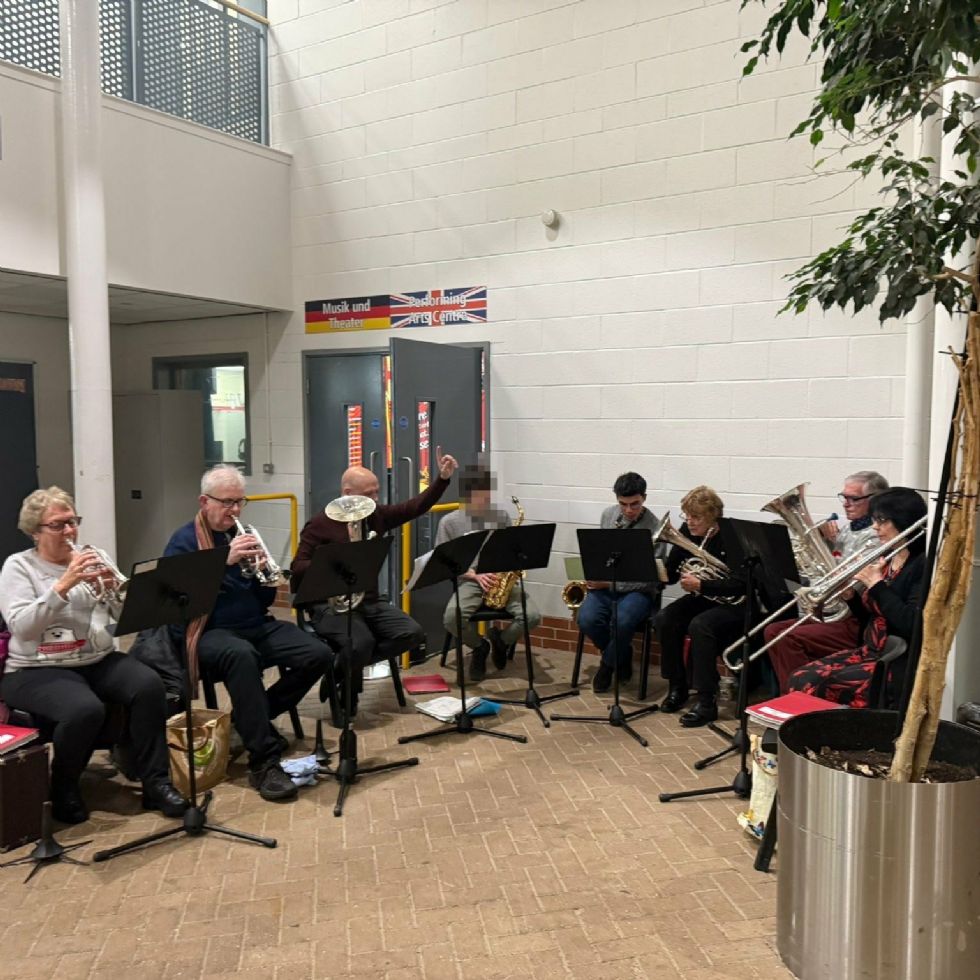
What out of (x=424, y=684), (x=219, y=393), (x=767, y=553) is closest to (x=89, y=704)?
(x=424, y=684)

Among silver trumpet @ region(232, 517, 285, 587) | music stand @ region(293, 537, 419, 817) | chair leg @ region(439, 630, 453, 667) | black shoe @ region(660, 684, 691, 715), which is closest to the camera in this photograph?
music stand @ region(293, 537, 419, 817)

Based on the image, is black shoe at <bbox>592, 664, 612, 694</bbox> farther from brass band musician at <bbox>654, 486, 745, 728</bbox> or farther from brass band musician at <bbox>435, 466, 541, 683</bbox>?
brass band musician at <bbox>435, 466, 541, 683</bbox>

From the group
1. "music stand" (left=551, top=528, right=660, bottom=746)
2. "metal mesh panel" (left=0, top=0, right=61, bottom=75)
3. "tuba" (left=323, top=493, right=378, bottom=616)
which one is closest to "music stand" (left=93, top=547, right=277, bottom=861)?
"tuba" (left=323, top=493, right=378, bottom=616)

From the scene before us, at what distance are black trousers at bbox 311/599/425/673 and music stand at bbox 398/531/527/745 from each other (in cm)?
37

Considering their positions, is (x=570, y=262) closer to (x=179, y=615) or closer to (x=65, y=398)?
(x=179, y=615)

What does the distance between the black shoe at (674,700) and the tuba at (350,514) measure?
5.61 ft

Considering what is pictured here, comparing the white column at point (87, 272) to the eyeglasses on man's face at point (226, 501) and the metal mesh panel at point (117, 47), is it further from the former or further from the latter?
the eyeglasses on man's face at point (226, 501)

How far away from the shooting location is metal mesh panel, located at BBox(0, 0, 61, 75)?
209 inches

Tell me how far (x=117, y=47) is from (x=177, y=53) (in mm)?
483

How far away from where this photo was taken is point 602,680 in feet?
16.8

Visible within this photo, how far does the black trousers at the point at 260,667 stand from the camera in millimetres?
3826

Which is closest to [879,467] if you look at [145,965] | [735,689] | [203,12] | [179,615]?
[735,689]

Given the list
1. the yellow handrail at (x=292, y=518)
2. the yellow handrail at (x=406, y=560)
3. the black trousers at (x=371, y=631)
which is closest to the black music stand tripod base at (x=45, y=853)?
the black trousers at (x=371, y=631)

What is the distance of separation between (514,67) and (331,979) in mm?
5470
